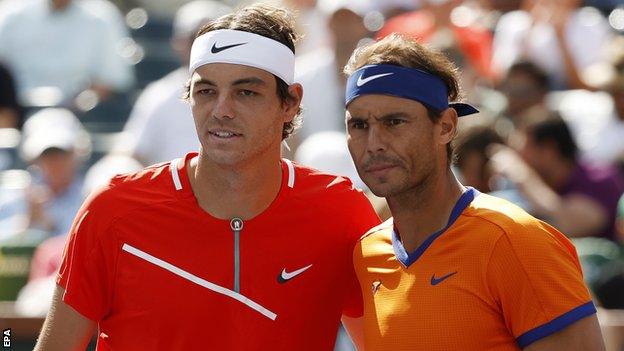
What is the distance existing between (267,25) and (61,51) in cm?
577

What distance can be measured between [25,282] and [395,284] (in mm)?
4119

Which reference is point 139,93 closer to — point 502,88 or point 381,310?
point 502,88

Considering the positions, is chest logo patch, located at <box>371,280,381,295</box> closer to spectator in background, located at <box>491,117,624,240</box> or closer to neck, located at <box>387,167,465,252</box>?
neck, located at <box>387,167,465,252</box>

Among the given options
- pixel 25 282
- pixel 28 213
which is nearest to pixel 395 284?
pixel 25 282

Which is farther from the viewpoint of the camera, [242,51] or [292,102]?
[292,102]

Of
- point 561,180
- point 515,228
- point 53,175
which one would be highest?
point 515,228

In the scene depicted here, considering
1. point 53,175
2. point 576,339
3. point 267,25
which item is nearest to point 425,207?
point 576,339

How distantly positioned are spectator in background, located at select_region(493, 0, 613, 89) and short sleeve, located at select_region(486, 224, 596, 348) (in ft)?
17.8

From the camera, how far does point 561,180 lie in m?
7.55

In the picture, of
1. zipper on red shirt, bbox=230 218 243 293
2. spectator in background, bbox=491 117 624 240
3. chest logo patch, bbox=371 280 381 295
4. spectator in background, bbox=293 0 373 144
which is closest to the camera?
chest logo patch, bbox=371 280 381 295

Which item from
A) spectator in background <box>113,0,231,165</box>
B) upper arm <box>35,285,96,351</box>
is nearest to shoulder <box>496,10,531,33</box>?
spectator in background <box>113,0,231,165</box>

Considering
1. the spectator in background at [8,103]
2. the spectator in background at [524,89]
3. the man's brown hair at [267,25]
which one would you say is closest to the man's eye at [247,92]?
the man's brown hair at [267,25]

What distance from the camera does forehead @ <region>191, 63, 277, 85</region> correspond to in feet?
13.8

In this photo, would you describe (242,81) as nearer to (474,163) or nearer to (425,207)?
(425,207)
